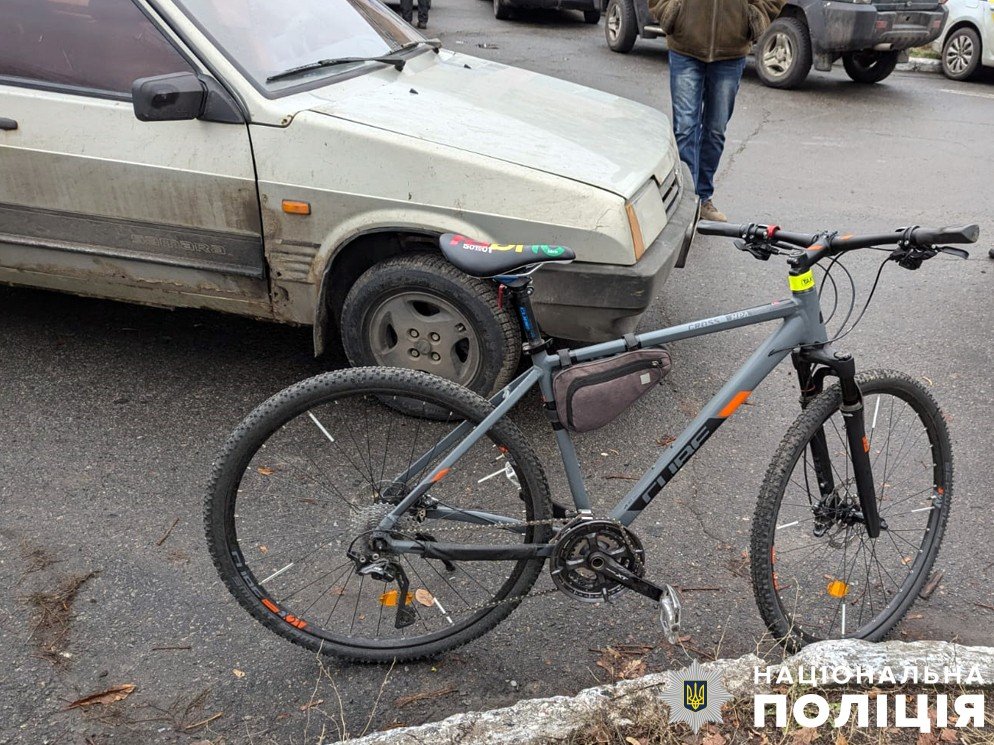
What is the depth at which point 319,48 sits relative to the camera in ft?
13.2

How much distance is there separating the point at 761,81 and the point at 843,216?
4948 mm

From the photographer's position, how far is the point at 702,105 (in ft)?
19.8

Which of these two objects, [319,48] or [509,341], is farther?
[319,48]

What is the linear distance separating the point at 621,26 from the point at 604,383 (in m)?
10.9

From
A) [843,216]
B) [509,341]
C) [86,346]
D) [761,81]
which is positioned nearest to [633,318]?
[509,341]

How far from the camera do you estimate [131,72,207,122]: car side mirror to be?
3338 mm

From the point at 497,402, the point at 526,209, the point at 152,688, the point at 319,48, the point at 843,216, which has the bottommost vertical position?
the point at 152,688

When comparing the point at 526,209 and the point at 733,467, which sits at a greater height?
the point at 526,209

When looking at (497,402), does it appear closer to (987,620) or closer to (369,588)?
(369,588)

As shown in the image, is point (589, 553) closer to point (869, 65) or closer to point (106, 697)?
point (106, 697)

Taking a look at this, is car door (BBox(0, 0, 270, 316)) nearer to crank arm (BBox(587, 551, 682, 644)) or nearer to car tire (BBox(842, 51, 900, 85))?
crank arm (BBox(587, 551, 682, 644))

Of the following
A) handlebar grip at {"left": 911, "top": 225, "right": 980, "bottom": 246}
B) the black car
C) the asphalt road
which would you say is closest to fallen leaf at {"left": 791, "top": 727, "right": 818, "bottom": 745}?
the asphalt road

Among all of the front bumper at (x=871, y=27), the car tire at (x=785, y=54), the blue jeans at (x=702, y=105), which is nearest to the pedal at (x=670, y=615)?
the blue jeans at (x=702, y=105)

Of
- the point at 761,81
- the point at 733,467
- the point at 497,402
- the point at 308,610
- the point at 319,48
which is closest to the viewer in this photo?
the point at 497,402
